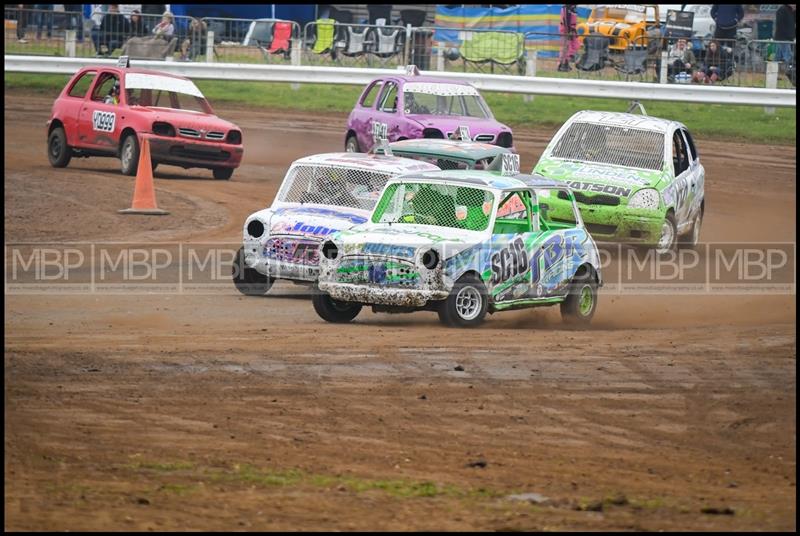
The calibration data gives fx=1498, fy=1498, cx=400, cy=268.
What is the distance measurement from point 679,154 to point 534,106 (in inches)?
517

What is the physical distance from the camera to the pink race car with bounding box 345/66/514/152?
20891 mm

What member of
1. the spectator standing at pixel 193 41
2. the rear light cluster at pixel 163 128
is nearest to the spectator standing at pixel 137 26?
the spectator standing at pixel 193 41

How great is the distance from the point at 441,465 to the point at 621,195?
9609 millimetres

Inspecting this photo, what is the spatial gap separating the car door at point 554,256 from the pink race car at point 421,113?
23.6 ft

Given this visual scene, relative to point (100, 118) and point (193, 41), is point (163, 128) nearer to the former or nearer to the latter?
point (100, 118)

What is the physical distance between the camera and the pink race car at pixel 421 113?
20.9m

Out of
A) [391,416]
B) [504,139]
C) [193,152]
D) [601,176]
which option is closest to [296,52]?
[193,152]

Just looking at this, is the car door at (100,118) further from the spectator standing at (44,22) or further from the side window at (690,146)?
the spectator standing at (44,22)

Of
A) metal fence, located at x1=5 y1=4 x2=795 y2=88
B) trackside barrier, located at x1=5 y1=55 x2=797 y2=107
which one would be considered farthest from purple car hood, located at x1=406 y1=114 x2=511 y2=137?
metal fence, located at x1=5 y1=4 x2=795 y2=88

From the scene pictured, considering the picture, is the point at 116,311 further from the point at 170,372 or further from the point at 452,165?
the point at 452,165

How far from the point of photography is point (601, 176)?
17.2 metres

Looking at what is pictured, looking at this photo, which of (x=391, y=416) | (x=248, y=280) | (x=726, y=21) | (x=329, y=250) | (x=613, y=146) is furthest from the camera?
(x=726, y=21)

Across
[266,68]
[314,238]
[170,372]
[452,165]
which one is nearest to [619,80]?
[266,68]

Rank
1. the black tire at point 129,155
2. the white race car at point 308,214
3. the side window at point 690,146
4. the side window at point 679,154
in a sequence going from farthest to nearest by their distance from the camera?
the black tire at point 129,155 < the side window at point 690,146 < the side window at point 679,154 < the white race car at point 308,214
